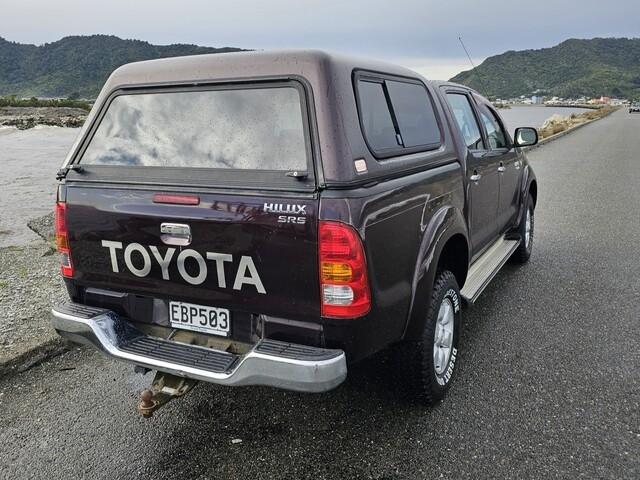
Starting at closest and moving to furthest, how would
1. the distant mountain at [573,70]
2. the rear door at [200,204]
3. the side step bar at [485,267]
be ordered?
1. the rear door at [200,204]
2. the side step bar at [485,267]
3. the distant mountain at [573,70]

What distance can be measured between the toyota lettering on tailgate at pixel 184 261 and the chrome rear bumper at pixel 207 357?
0.28 metres

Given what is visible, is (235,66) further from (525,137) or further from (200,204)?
(525,137)

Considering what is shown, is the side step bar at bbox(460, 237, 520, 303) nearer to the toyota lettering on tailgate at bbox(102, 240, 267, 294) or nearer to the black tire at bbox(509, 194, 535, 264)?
the black tire at bbox(509, 194, 535, 264)

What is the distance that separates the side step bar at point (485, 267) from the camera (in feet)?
12.4

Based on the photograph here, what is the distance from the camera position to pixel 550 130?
90.0ft

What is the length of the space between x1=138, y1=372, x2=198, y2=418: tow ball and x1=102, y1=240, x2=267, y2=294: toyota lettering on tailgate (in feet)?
1.68

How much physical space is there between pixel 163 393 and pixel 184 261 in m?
0.68

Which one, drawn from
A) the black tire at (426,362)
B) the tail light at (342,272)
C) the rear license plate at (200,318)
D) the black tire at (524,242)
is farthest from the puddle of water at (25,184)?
the tail light at (342,272)

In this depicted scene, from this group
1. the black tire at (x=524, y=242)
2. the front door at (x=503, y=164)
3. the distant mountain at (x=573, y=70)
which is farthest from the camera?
the distant mountain at (x=573, y=70)

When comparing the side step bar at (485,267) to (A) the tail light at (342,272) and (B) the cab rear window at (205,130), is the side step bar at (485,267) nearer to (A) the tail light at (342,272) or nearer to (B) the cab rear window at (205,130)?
(A) the tail light at (342,272)

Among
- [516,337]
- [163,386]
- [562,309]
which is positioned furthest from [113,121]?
[562,309]

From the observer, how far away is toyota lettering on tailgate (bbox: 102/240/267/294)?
248 cm

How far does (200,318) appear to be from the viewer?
106 inches

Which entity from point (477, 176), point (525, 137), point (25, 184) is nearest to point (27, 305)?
point (477, 176)
